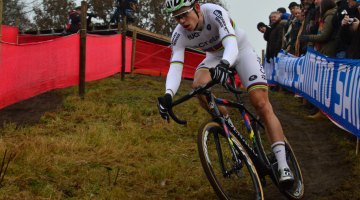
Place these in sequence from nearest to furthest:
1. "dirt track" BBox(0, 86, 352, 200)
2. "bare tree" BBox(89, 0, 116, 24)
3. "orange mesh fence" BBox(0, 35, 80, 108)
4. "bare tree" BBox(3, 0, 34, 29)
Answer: "dirt track" BBox(0, 86, 352, 200), "orange mesh fence" BBox(0, 35, 80, 108), "bare tree" BBox(89, 0, 116, 24), "bare tree" BBox(3, 0, 34, 29)

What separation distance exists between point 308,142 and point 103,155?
3.47m

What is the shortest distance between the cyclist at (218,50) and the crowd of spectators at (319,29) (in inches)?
150

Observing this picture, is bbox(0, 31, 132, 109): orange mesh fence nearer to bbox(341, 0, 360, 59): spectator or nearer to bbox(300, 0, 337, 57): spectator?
bbox(300, 0, 337, 57): spectator

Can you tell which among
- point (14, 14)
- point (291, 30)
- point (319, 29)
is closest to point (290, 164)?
point (319, 29)

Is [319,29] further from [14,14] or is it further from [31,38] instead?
[14,14]

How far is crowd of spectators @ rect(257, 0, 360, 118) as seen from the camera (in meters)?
8.38

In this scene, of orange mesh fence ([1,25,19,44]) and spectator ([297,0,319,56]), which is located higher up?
spectator ([297,0,319,56])

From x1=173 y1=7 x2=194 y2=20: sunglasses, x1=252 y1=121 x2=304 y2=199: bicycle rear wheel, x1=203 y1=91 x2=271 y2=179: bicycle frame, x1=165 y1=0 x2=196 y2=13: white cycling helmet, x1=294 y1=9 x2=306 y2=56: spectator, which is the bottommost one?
x1=252 y1=121 x2=304 y2=199: bicycle rear wheel

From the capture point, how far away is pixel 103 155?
6480mm

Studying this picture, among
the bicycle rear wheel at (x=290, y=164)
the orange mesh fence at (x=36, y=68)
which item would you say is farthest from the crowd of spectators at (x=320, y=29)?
the orange mesh fence at (x=36, y=68)

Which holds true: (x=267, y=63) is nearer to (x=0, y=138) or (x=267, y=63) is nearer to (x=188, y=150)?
(x=188, y=150)

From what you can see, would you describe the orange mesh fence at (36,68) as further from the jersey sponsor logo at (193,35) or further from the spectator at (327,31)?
the spectator at (327,31)

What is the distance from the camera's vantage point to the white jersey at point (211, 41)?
15.8 ft

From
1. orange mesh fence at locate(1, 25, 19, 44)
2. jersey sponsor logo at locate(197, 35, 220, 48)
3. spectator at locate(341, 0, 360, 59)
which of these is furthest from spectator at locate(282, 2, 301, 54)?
orange mesh fence at locate(1, 25, 19, 44)
